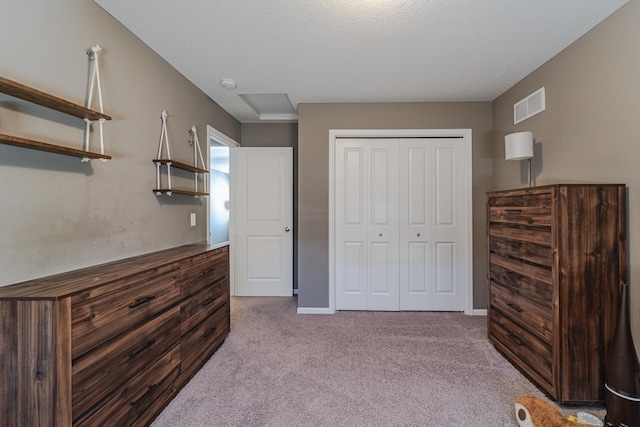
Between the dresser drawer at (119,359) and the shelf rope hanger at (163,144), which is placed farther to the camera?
the shelf rope hanger at (163,144)

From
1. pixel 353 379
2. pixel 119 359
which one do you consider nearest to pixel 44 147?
pixel 119 359

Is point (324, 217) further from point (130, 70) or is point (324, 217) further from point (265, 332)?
point (130, 70)

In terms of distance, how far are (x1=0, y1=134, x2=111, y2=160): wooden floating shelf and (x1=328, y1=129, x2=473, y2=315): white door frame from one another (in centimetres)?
217

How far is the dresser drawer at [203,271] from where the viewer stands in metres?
1.92

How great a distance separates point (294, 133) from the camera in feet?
13.0

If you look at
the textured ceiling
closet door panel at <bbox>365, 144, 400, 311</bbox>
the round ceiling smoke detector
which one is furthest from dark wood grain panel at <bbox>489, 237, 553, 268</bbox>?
the round ceiling smoke detector

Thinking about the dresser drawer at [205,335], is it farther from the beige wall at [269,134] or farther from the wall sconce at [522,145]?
the wall sconce at [522,145]

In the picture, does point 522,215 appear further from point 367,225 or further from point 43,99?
point 43,99

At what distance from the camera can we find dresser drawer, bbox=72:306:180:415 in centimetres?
116

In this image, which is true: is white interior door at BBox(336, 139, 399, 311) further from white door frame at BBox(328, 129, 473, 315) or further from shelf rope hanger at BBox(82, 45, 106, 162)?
shelf rope hanger at BBox(82, 45, 106, 162)

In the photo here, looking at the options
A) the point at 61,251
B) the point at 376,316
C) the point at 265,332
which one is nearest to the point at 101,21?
the point at 61,251

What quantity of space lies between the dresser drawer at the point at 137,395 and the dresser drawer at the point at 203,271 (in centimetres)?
39

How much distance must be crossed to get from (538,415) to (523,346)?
0.63 metres

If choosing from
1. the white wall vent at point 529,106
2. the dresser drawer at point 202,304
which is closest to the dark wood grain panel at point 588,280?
the white wall vent at point 529,106
